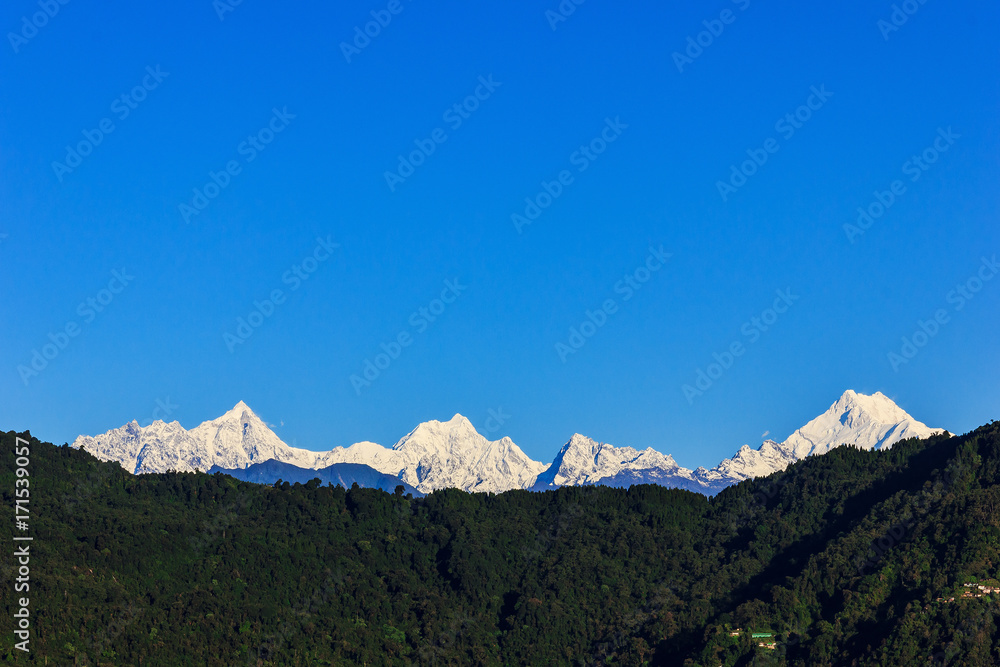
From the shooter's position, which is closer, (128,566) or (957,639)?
(957,639)

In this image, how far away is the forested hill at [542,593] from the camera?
154 meters

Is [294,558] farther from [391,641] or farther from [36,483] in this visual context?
[36,483]

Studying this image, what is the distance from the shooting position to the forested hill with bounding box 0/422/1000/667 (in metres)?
154

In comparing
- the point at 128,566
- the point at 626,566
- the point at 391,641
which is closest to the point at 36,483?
the point at 128,566

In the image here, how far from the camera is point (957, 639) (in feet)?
473

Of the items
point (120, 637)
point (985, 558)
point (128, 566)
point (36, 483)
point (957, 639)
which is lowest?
point (957, 639)

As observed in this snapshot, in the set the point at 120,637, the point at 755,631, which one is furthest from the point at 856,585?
the point at 120,637

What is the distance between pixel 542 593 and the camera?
191 metres

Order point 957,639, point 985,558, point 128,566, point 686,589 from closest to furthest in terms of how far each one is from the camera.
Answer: point 957,639
point 985,558
point 128,566
point 686,589

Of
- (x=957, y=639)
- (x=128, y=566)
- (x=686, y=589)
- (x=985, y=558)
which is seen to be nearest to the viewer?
(x=957, y=639)

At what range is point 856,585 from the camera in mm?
164500

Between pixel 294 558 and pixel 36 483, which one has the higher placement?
pixel 36 483

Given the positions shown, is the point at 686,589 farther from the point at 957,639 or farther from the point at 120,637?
the point at 120,637

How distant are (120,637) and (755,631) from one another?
86244 millimetres
